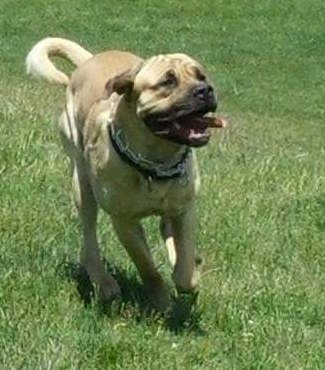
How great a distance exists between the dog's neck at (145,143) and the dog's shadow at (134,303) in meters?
0.76

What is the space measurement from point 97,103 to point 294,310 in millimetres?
1647

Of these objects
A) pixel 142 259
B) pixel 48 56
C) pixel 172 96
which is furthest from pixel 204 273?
pixel 48 56

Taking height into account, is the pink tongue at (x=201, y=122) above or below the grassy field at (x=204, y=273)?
above

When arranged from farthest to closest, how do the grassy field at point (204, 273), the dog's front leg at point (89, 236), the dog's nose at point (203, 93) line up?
the dog's front leg at point (89, 236), the dog's nose at point (203, 93), the grassy field at point (204, 273)

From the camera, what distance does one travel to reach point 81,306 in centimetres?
635

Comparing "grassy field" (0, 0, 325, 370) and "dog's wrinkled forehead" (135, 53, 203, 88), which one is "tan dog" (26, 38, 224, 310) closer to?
"dog's wrinkled forehead" (135, 53, 203, 88)

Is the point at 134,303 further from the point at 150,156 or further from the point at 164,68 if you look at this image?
the point at 164,68

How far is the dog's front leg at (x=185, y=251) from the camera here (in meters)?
6.66

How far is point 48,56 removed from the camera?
899 centimetres

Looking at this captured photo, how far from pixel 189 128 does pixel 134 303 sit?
1083 millimetres

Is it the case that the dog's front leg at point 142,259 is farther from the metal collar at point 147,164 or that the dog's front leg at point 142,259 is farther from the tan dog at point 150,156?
the metal collar at point 147,164

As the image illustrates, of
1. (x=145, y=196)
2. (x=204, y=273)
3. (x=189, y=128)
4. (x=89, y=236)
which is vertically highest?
(x=189, y=128)

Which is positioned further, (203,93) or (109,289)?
(109,289)

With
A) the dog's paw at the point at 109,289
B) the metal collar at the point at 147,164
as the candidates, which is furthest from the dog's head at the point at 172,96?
the dog's paw at the point at 109,289
